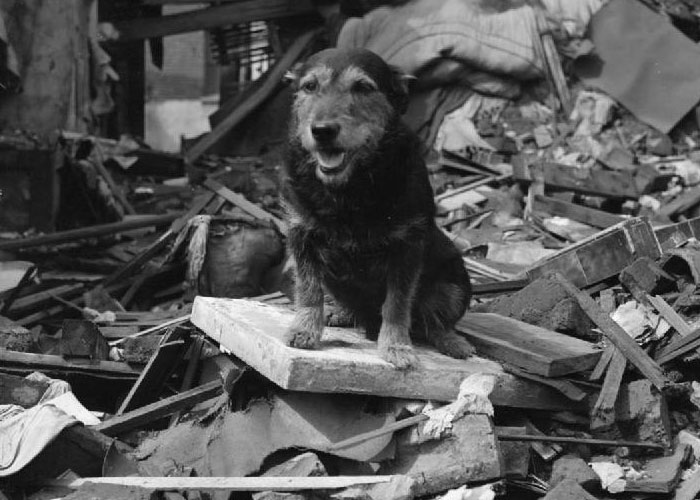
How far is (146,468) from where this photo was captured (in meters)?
5.05

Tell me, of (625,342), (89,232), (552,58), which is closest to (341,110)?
(625,342)

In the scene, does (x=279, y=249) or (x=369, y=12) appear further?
(x=369, y=12)

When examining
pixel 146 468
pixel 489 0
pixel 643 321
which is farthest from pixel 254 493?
pixel 489 0

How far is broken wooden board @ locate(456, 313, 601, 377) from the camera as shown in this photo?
5.19m

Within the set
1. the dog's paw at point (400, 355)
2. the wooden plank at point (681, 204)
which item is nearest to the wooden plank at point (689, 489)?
the dog's paw at point (400, 355)

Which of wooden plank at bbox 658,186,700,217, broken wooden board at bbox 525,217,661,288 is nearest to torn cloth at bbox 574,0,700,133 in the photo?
wooden plank at bbox 658,186,700,217

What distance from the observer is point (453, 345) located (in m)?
5.39

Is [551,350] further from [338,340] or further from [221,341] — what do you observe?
[221,341]

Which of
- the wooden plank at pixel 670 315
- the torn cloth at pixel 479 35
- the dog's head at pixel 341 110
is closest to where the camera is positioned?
the dog's head at pixel 341 110

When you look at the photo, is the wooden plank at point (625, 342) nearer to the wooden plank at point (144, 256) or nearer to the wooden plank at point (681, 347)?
the wooden plank at point (681, 347)

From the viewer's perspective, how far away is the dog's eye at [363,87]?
15.9 ft

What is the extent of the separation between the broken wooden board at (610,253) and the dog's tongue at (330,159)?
2897 millimetres

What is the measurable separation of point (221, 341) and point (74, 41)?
264 inches

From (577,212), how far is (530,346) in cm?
449
